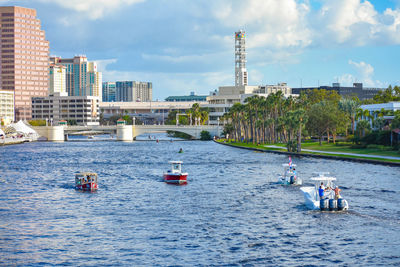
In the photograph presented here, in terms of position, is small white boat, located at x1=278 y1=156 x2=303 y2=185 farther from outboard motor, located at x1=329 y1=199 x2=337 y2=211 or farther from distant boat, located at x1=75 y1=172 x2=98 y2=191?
distant boat, located at x1=75 y1=172 x2=98 y2=191

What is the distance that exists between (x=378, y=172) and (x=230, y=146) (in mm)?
102136

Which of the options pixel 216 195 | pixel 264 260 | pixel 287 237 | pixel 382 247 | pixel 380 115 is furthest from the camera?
pixel 380 115

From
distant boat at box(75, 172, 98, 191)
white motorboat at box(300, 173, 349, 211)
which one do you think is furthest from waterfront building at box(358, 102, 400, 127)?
distant boat at box(75, 172, 98, 191)

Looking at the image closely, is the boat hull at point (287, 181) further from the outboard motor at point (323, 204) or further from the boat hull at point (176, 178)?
the outboard motor at point (323, 204)

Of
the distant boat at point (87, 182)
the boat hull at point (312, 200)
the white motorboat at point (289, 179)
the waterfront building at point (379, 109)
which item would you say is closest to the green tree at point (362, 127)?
the waterfront building at point (379, 109)

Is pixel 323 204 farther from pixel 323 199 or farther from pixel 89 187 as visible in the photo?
pixel 89 187

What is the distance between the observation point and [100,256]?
42656mm

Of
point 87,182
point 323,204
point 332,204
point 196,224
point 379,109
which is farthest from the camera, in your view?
→ point 379,109

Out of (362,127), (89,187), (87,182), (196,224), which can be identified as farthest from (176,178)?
(362,127)

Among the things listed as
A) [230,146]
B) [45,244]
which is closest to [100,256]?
[45,244]

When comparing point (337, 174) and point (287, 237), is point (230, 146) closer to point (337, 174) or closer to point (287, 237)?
point (337, 174)

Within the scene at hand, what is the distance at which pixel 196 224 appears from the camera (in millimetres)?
53062

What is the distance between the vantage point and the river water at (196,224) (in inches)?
1672

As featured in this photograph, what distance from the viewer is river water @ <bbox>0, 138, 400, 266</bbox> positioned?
4247 centimetres
